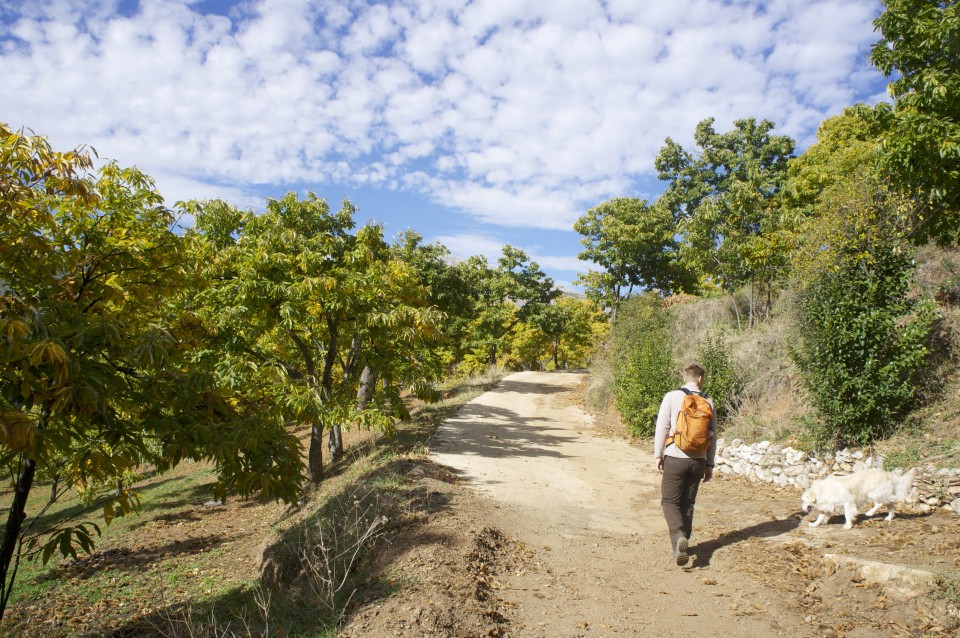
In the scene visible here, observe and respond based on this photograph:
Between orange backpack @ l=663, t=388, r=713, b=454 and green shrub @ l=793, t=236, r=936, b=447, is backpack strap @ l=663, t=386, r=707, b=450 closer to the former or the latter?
orange backpack @ l=663, t=388, r=713, b=454

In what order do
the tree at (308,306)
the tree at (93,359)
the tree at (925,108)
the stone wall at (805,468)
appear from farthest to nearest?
the tree at (308,306)
the tree at (925,108)
the stone wall at (805,468)
the tree at (93,359)

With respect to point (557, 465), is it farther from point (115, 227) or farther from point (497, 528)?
point (115, 227)

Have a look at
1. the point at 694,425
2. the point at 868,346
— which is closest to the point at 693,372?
the point at 694,425

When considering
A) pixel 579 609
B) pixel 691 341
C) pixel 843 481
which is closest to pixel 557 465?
pixel 843 481

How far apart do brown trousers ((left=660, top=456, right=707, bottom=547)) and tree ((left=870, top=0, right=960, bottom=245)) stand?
646cm

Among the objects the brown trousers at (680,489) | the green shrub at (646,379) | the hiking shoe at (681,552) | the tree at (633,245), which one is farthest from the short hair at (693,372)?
the tree at (633,245)

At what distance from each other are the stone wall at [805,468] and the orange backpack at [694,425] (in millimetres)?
3021

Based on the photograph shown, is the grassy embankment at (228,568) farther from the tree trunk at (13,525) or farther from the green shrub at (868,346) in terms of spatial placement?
the green shrub at (868,346)

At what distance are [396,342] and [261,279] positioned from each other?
269 centimetres

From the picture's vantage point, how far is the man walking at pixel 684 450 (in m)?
4.96

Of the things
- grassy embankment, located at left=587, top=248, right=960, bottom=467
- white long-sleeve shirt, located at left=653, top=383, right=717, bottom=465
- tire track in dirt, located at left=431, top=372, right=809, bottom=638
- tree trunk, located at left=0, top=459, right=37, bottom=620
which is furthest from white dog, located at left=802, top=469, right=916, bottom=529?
tree trunk, located at left=0, top=459, right=37, bottom=620

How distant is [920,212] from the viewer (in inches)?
356

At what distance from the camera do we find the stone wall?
19.5ft

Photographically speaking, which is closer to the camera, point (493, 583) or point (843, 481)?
point (493, 583)
